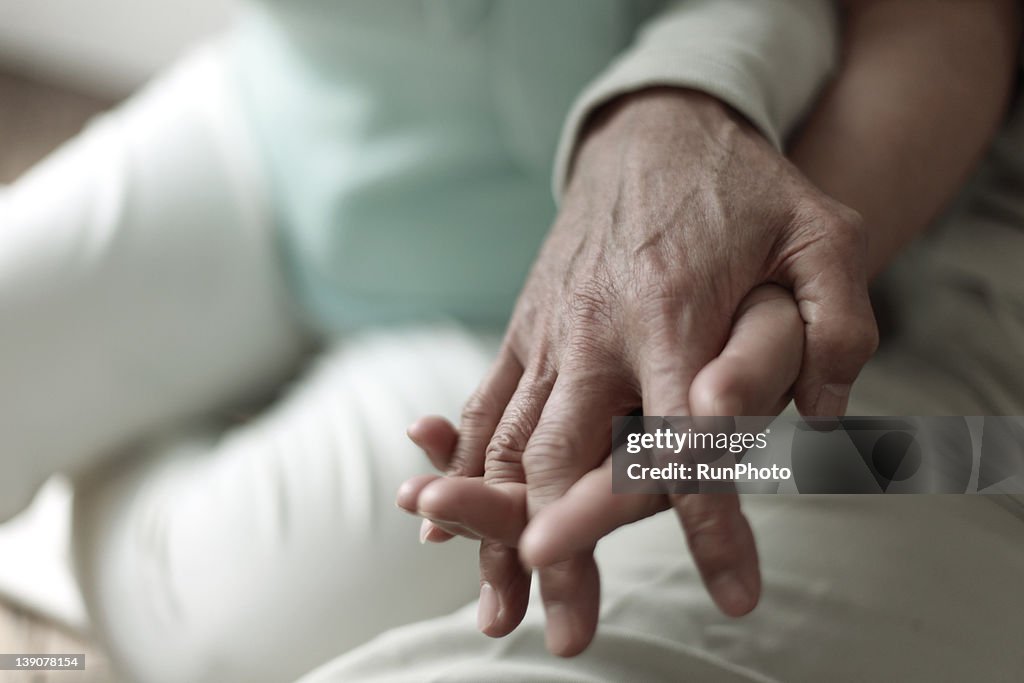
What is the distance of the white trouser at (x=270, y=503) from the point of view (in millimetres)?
403

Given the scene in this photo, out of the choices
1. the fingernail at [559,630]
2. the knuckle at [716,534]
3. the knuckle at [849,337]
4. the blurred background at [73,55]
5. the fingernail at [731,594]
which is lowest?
the fingernail at [559,630]

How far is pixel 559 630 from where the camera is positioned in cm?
32

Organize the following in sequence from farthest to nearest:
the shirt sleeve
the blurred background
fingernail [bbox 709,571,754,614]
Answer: the blurred background, the shirt sleeve, fingernail [bbox 709,571,754,614]

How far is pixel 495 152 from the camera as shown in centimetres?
61

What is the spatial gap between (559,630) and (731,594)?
0.20 ft

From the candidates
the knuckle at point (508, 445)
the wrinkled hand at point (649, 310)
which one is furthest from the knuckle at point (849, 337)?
the knuckle at point (508, 445)

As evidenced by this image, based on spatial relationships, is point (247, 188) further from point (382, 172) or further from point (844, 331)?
point (844, 331)

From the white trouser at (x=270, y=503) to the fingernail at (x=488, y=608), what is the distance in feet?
0.16

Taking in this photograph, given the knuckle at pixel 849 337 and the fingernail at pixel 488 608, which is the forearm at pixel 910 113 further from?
the fingernail at pixel 488 608

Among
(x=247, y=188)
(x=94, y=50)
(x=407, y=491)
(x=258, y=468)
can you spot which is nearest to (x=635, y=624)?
(x=407, y=491)

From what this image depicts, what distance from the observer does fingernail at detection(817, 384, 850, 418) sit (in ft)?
1.15

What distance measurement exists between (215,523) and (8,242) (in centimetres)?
23

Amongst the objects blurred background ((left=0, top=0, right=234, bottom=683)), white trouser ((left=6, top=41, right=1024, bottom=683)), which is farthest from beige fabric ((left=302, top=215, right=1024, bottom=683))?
blurred background ((left=0, top=0, right=234, bottom=683))

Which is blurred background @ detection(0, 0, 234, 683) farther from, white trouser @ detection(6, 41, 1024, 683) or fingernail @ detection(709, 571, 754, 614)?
fingernail @ detection(709, 571, 754, 614)
